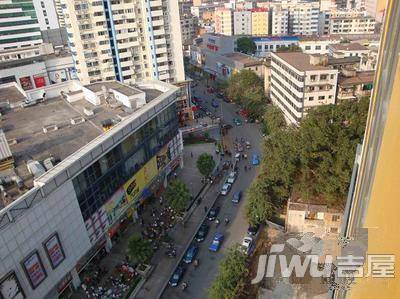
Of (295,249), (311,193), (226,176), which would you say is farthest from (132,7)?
(295,249)

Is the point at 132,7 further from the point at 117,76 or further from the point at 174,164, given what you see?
the point at 174,164

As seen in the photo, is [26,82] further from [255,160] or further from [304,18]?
[304,18]

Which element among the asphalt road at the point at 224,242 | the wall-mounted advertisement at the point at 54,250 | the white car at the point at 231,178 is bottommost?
the asphalt road at the point at 224,242

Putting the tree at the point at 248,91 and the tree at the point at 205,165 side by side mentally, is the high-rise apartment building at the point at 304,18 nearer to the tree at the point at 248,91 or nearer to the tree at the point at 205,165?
the tree at the point at 248,91

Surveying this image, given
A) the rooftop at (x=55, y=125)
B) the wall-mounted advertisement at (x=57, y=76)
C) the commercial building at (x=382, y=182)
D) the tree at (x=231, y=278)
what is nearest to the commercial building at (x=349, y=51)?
the rooftop at (x=55, y=125)

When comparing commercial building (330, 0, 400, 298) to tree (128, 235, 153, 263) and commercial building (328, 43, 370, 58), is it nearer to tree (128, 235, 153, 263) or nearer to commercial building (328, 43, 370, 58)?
tree (128, 235, 153, 263)

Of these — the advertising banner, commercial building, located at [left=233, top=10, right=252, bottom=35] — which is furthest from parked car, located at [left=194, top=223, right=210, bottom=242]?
commercial building, located at [left=233, top=10, right=252, bottom=35]
